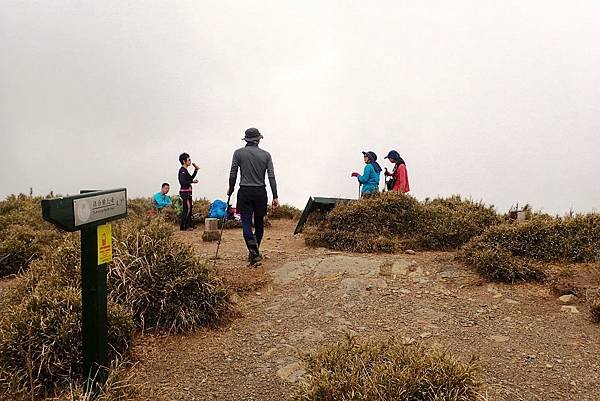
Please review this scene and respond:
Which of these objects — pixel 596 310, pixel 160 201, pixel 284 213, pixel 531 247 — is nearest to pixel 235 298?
pixel 596 310

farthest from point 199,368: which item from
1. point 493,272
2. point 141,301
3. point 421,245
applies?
point 421,245

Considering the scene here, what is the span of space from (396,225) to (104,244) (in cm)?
659

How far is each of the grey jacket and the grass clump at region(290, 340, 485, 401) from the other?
4.37m

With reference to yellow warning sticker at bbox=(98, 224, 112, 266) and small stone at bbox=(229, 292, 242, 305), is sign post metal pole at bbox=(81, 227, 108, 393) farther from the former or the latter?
small stone at bbox=(229, 292, 242, 305)

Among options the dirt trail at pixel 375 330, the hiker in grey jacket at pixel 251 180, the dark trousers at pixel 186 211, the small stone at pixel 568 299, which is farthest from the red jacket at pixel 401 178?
the small stone at pixel 568 299

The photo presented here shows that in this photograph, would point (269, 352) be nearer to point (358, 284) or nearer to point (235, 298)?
point (235, 298)

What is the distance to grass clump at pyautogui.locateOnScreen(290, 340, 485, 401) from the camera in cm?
369

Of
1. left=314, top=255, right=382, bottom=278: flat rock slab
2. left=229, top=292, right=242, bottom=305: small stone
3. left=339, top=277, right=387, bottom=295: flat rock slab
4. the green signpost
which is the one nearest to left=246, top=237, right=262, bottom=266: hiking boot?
left=314, top=255, right=382, bottom=278: flat rock slab

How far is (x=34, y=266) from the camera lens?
21.6ft

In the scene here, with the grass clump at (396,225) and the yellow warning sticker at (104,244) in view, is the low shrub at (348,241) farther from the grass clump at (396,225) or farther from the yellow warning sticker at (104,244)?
the yellow warning sticker at (104,244)

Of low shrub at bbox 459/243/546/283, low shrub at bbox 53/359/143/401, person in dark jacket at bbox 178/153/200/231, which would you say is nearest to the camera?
low shrub at bbox 53/359/143/401

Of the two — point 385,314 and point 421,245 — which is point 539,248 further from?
point 385,314

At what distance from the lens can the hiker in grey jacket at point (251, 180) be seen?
812 centimetres

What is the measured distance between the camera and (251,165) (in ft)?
26.7
